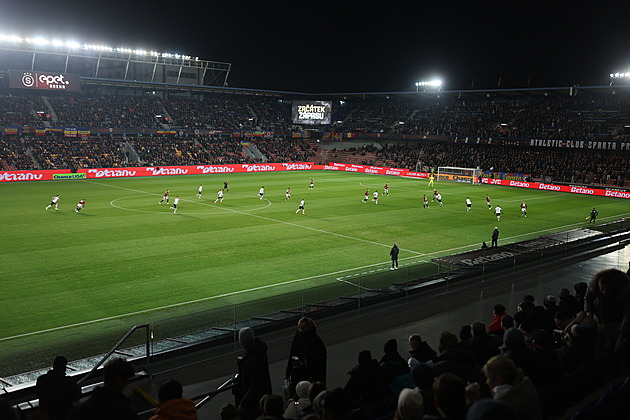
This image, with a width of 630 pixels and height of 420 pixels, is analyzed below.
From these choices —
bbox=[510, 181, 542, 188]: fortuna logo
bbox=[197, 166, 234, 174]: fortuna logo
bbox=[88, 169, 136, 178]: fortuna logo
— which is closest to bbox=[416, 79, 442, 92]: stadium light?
bbox=[510, 181, 542, 188]: fortuna logo

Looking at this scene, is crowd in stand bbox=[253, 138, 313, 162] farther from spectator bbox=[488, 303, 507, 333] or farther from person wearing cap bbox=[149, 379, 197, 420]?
person wearing cap bbox=[149, 379, 197, 420]

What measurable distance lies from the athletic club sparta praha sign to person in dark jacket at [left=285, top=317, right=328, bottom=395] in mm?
68437

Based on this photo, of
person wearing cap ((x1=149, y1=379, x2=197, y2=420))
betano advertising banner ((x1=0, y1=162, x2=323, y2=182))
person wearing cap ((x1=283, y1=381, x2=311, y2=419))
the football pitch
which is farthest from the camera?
betano advertising banner ((x1=0, y1=162, x2=323, y2=182))

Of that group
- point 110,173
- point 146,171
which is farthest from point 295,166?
point 110,173

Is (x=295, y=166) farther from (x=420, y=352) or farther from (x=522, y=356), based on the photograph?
(x=522, y=356)

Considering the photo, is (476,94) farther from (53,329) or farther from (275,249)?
(53,329)

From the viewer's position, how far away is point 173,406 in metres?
5.39

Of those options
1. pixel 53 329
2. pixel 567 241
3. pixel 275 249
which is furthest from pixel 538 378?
pixel 275 249

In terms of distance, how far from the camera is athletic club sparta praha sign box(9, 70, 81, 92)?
208ft

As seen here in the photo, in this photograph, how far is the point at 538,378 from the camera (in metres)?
6.94

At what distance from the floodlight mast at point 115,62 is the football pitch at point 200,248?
2613 centimetres

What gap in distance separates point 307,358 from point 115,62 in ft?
288

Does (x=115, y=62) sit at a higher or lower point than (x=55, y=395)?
higher

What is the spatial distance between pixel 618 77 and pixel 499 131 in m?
16.5
